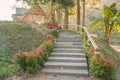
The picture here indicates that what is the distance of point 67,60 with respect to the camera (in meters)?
9.61

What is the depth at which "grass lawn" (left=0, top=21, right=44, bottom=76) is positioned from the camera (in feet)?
29.8

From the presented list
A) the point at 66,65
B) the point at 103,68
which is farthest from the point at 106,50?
the point at 103,68

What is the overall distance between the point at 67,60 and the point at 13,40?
137 inches

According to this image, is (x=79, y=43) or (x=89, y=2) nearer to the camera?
(x=79, y=43)

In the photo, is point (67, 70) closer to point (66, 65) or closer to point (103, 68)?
point (66, 65)

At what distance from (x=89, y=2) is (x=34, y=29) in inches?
584

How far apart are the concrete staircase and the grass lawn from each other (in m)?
1.41

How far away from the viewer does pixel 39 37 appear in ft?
39.6

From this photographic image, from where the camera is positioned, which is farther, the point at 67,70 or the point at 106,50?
the point at 106,50

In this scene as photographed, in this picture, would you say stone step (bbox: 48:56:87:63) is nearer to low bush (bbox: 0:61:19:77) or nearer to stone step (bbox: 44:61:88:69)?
stone step (bbox: 44:61:88:69)

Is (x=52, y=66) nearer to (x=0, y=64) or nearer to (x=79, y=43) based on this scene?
(x=0, y=64)

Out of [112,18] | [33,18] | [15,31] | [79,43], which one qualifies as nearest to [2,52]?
[15,31]

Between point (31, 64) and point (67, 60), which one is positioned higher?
point (31, 64)

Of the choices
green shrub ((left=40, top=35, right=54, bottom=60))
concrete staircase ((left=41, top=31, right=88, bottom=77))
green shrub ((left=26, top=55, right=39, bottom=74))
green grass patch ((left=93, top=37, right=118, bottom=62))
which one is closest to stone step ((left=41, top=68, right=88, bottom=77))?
concrete staircase ((left=41, top=31, right=88, bottom=77))
